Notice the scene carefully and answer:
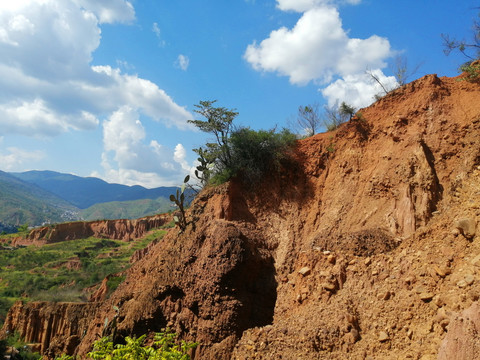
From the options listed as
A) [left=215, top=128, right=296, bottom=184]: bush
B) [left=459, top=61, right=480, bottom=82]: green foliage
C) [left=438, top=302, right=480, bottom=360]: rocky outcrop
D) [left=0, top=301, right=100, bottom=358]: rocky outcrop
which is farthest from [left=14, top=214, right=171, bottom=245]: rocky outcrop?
[left=438, top=302, right=480, bottom=360]: rocky outcrop

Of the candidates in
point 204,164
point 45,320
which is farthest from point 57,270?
point 204,164

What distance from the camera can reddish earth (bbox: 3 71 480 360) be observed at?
721 cm

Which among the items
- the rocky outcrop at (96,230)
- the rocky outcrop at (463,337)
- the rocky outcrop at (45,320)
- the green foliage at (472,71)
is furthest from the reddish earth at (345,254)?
the rocky outcrop at (96,230)

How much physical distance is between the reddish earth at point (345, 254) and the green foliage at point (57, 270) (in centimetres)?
1866

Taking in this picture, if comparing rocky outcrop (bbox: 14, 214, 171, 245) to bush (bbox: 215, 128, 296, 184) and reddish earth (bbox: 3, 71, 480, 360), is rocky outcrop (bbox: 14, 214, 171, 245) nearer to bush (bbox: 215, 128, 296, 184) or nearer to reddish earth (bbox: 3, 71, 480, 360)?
reddish earth (bbox: 3, 71, 480, 360)

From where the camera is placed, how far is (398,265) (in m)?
8.35

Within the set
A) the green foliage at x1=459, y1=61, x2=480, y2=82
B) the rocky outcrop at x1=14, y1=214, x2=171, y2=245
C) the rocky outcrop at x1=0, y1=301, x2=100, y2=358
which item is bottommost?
the rocky outcrop at x1=0, y1=301, x2=100, y2=358

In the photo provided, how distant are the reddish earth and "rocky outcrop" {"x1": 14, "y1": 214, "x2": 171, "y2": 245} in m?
54.3

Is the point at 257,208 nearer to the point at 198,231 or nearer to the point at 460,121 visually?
the point at 198,231

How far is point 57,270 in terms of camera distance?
44031mm

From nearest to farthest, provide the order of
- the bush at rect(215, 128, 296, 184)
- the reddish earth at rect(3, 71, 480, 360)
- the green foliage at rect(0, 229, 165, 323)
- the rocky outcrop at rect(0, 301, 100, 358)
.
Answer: the reddish earth at rect(3, 71, 480, 360)
the bush at rect(215, 128, 296, 184)
the rocky outcrop at rect(0, 301, 100, 358)
the green foliage at rect(0, 229, 165, 323)

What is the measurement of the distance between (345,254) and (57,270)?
144ft

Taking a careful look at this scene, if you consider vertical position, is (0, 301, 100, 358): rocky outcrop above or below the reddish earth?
below

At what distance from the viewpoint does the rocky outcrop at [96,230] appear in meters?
66.6
